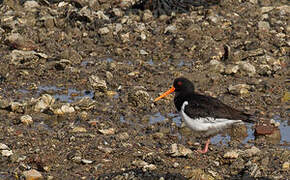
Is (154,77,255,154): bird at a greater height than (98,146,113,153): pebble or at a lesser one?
greater

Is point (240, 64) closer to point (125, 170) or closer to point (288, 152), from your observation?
point (288, 152)

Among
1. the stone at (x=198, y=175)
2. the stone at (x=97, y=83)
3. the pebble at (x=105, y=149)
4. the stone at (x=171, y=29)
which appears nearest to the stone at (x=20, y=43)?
the stone at (x=97, y=83)

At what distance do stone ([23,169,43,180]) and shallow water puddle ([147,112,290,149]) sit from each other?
2.56 m

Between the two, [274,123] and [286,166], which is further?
[274,123]

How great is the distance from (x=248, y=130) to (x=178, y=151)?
172cm

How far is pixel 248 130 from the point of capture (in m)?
8.70


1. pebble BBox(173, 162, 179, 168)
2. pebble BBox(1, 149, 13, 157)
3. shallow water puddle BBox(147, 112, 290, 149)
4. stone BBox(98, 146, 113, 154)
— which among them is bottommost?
shallow water puddle BBox(147, 112, 290, 149)

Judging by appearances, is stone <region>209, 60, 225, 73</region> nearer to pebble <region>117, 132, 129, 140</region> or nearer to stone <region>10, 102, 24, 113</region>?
pebble <region>117, 132, 129, 140</region>

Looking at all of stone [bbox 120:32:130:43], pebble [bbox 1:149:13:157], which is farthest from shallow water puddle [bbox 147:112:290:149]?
stone [bbox 120:32:130:43]

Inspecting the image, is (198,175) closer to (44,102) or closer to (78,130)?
(78,130)

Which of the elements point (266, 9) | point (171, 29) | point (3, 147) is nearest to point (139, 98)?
point (3, 147)

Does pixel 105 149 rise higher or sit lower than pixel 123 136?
higher

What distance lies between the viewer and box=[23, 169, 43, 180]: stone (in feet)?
22.1

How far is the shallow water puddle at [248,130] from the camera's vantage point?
8.34m
